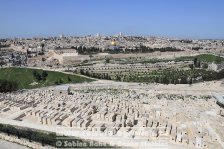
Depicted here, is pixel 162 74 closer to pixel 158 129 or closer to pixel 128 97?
pixel 128 97

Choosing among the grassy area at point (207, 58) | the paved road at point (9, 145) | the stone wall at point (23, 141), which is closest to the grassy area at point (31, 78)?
the stone wall at point (23, 141)

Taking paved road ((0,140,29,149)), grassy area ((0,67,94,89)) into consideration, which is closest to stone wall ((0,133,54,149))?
paved road ((0,140,29,149))

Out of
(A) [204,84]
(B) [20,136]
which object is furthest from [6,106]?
(A) [204,84]

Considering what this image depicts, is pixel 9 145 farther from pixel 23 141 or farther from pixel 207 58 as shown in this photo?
pixel 207 58

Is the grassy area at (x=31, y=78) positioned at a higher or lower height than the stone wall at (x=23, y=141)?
lower

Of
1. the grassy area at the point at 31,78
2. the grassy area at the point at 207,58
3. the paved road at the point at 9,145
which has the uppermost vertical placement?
the grassy area at the point at 207,58

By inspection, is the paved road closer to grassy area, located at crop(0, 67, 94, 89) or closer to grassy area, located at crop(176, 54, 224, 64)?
grassy area, located at crop(0, 67, 94, 89)

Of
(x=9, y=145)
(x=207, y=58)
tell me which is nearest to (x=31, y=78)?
(x=9, y=145)

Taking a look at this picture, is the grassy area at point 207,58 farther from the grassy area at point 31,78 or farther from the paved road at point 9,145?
the paved road at point 9,145
